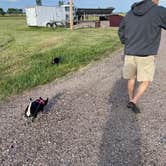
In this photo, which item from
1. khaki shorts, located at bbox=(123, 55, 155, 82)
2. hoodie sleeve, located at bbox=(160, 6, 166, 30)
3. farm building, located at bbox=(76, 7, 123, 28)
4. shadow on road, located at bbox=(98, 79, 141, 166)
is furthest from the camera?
farm building, located at bbox=(76, 7, 123, 28)

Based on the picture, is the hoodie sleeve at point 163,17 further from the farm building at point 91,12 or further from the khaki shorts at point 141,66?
the farm building at point 91,12

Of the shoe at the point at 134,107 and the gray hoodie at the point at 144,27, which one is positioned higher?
the gray hoodie at the point at 144,27

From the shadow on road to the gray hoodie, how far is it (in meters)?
1.06

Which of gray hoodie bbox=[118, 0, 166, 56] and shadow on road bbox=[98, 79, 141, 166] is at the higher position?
gray hoodie bbox=[118, 0, 166, 56]

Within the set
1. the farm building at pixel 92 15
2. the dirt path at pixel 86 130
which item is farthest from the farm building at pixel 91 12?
the dirt path at pixel 86 130

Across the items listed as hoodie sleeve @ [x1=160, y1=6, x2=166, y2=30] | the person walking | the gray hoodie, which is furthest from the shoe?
hoodie sleeve @ [x1=160, y1=6, x2=166, y2=30]

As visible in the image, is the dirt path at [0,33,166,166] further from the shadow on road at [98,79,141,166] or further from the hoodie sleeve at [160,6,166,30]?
the hoodie sleeve at [160,6,166,30]

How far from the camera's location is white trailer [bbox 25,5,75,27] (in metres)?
38.7

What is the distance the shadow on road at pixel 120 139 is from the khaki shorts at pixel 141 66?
663mm

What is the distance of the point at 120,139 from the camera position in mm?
4391

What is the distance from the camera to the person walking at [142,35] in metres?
5.06

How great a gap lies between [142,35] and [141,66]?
525mm

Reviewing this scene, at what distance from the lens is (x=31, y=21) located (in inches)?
1575

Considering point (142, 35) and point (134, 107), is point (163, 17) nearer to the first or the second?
point (142, 35)
